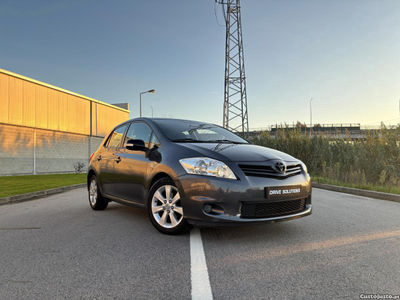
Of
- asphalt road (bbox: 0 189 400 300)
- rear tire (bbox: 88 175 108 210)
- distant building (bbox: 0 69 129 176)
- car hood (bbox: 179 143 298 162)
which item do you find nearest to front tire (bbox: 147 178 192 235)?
asphalt road (bbox: 0 189 400 300)

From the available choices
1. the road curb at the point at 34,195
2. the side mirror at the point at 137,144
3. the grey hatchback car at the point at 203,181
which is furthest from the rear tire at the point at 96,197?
the road curb at the point at 34,195

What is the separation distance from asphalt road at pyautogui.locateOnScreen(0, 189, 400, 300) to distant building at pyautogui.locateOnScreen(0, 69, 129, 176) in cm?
1613

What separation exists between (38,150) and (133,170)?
19.0 metres

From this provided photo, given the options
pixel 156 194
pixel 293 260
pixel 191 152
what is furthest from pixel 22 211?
pixel 293 260

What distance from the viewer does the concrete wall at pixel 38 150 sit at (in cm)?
1892

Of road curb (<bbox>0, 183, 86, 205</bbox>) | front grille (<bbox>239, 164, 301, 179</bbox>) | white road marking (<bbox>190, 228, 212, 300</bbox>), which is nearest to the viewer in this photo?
white road marking (<bbox>190, 228, 212, 300</bbox>)

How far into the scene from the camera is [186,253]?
3.33 meters

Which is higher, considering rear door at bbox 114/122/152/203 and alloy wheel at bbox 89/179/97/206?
rear door at bbox 114/122/152/203

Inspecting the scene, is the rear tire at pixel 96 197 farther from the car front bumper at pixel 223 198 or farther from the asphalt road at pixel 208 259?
the car front bumper at pixel 223 198

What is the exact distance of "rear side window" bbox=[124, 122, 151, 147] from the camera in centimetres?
490

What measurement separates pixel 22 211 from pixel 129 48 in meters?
15.9

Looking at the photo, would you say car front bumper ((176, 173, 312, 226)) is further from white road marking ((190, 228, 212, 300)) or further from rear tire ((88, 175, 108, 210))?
rear tire ((88, 175, 108, 210))

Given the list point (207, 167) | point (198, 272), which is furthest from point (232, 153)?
point (198, 272)

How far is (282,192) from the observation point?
12.3 ft
